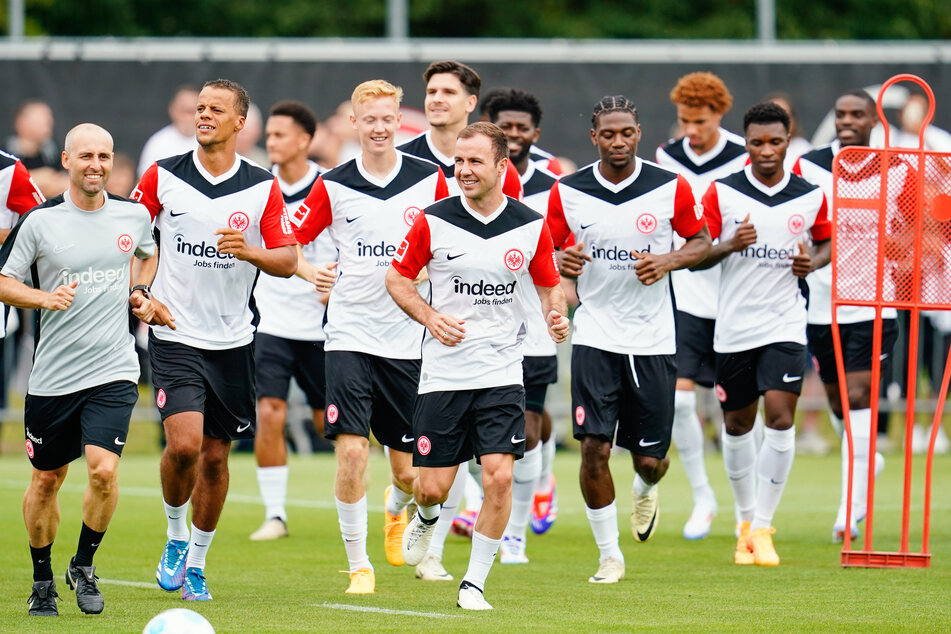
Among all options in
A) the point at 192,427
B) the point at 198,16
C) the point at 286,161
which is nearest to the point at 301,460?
the point at 286,161

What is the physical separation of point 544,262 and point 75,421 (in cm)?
248

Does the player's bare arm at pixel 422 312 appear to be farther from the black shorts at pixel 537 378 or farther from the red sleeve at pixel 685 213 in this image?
the black shorts at pixel 537 378

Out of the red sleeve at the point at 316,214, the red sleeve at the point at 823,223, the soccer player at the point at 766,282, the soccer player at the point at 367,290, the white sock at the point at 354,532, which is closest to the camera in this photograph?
the white sock at the point at 354,532

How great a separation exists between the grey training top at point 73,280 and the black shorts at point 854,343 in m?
5.39

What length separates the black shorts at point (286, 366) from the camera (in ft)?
39.2

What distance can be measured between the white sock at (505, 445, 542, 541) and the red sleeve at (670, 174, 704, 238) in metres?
1.83

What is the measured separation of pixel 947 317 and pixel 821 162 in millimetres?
7121

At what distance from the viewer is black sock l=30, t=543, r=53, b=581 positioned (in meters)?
8.14

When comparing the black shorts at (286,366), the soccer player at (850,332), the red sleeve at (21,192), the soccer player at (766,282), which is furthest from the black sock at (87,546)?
the soccer player at (850,332)

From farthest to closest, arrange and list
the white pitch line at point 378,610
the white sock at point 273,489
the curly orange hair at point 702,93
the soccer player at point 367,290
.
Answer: the white sock at point 273,489 → the curly orange hair at point 702,93 → the soccer player at point 367,290 → the white pitch line at point 378,610

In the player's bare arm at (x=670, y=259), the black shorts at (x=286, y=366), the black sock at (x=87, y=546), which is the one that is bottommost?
the black sock at (x=87, y=546)

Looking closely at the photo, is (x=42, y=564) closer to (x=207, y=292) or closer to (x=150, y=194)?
(x=207, y=292)

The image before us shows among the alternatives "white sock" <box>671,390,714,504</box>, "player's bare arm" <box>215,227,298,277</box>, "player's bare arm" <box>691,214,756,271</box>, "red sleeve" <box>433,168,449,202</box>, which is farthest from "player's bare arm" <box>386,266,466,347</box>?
"white sock" <box>671,390,714,504</box>

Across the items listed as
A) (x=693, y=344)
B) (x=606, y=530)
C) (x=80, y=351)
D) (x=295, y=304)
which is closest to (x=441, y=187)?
(x=606, y=530)
